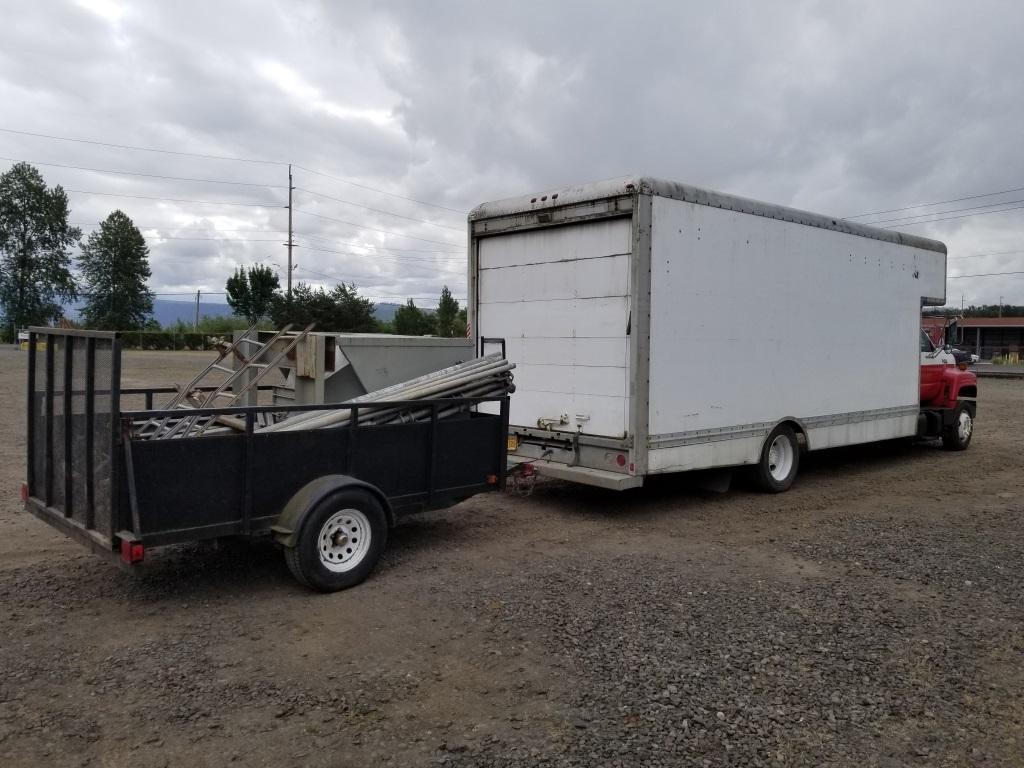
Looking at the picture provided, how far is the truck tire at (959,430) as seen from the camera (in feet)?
40.6

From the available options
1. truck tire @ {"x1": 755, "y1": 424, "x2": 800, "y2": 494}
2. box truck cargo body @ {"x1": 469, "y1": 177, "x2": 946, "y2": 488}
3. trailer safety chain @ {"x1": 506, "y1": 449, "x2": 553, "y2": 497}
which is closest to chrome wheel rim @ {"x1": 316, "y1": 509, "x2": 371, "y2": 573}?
trailer safety chain @ {"x1": 506, "y1": 449, "x2": 553, "y2": 497}

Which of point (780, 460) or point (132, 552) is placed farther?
point (780, 460)

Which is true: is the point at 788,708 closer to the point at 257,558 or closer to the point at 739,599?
the point at 739,599

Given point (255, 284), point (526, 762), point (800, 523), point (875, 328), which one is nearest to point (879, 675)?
point (526, 762)

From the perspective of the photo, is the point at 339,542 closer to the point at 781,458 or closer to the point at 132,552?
the point at 132,552

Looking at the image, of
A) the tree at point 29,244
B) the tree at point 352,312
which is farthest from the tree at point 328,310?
the tree at point 29,244

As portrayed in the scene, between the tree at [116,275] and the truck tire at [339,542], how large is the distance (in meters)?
81.4

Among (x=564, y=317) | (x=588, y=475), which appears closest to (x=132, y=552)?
(x=588, y=475)

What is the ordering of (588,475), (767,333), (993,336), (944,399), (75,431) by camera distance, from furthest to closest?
1. (993,336)
2. (944,399)
3. (767,333)
4. (588,475)
5. (75,431)

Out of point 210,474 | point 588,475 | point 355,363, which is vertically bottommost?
point 588,475

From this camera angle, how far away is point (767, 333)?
28.4 feet

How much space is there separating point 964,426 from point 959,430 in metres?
0.18

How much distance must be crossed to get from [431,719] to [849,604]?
3.02 metres

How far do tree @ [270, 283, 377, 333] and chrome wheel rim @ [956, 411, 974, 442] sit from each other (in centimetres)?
3526
